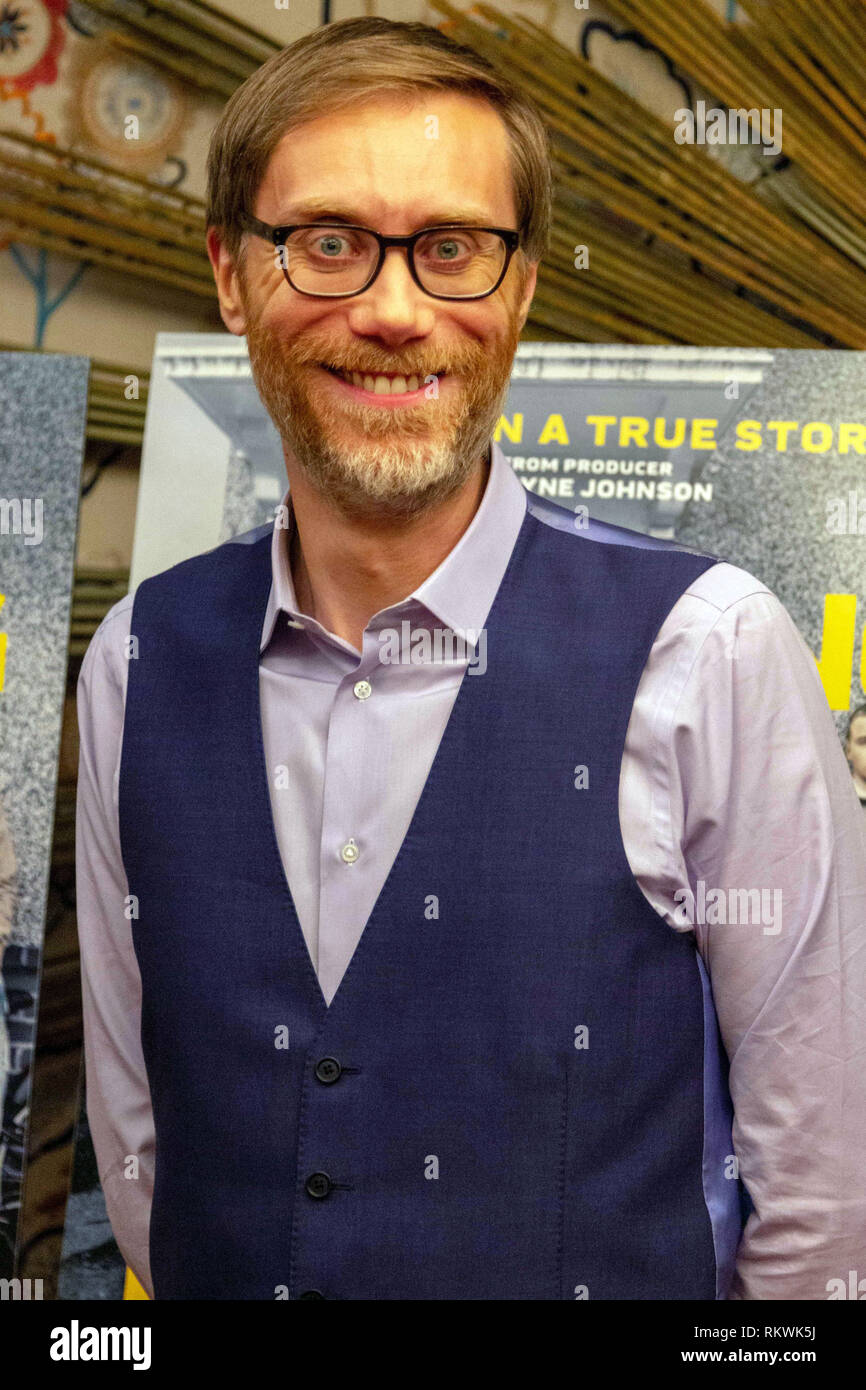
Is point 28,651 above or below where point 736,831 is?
above

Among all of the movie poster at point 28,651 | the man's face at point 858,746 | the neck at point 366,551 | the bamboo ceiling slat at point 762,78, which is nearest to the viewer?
the neck at point 366,551

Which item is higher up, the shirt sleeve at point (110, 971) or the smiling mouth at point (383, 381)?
the smiling mouth at point (383, 381)

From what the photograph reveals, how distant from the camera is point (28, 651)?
1.58m

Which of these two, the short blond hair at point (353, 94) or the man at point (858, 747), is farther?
the man at point (858, 747)

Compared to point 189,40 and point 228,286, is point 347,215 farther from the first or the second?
point 189,40

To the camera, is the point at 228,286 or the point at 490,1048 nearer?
the point at 490,1048

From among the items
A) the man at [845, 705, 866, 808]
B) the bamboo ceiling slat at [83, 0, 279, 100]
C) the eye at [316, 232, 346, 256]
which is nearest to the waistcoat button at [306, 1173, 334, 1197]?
the eye at [316, 232, 346, 256]

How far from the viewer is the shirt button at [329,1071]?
89 centimetres

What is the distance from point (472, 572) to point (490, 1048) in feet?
1.12

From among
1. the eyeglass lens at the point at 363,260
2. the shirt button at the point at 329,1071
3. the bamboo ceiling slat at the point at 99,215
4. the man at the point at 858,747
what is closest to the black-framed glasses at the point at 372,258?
the eyeglass lens at the point at 363,260

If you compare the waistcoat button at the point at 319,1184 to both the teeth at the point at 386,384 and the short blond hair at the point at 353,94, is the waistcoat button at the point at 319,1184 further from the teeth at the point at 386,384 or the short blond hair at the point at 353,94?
the short blond hair at the point at 353,94

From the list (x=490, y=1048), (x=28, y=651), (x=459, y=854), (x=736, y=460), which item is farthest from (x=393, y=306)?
(x=28, y=651)

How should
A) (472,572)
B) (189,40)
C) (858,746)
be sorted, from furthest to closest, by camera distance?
1. (189,40)
2. (858,746)
3. (472,572)

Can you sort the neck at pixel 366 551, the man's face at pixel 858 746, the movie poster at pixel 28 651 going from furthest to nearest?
the movie poster at pixel 28 651 → the man's face at pixel 858 746 → the neck at pixel 366 551
